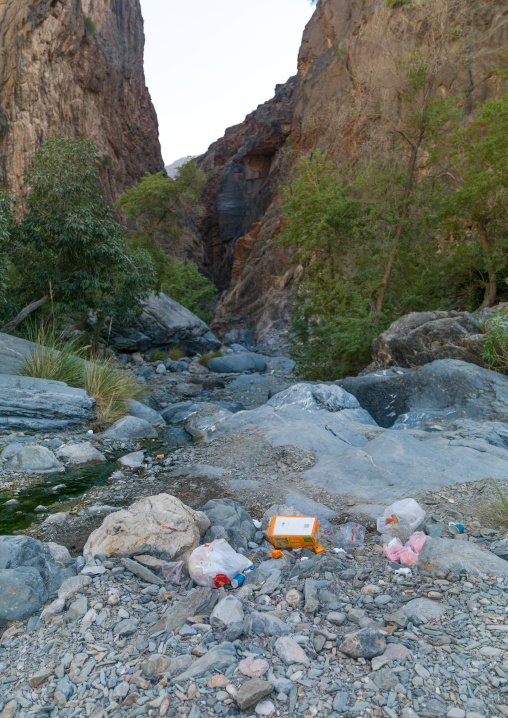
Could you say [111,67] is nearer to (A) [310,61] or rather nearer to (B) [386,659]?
(A) [310,61]

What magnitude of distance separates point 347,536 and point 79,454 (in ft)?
13.8

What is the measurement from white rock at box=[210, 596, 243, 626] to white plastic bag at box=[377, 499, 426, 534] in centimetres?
149

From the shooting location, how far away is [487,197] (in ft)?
33.7

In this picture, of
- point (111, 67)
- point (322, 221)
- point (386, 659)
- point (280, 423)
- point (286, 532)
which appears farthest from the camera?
point (111, 67)

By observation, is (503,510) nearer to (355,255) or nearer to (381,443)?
(381,443)

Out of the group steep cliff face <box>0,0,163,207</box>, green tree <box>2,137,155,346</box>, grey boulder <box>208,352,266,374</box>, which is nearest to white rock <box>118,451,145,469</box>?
green tree <box>2,137,155,346</box>

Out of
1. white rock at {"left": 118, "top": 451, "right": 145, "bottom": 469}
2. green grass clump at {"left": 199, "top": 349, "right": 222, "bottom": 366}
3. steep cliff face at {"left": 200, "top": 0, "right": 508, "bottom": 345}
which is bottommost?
green grass clump at {"left": 199, "top": 349, "right": 222, "bottom": 366}

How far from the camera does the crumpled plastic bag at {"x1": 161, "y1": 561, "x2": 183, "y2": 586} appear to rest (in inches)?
119

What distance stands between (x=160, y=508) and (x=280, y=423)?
12.9ft

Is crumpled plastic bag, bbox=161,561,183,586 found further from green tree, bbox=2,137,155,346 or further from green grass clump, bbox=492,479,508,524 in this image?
green tree, bbox=2,137,155,346

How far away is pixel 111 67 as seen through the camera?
29297 mm

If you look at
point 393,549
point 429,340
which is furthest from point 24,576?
point 429,340

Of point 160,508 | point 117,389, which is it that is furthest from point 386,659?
point 117,389

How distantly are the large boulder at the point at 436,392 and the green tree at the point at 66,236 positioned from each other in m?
6.40
